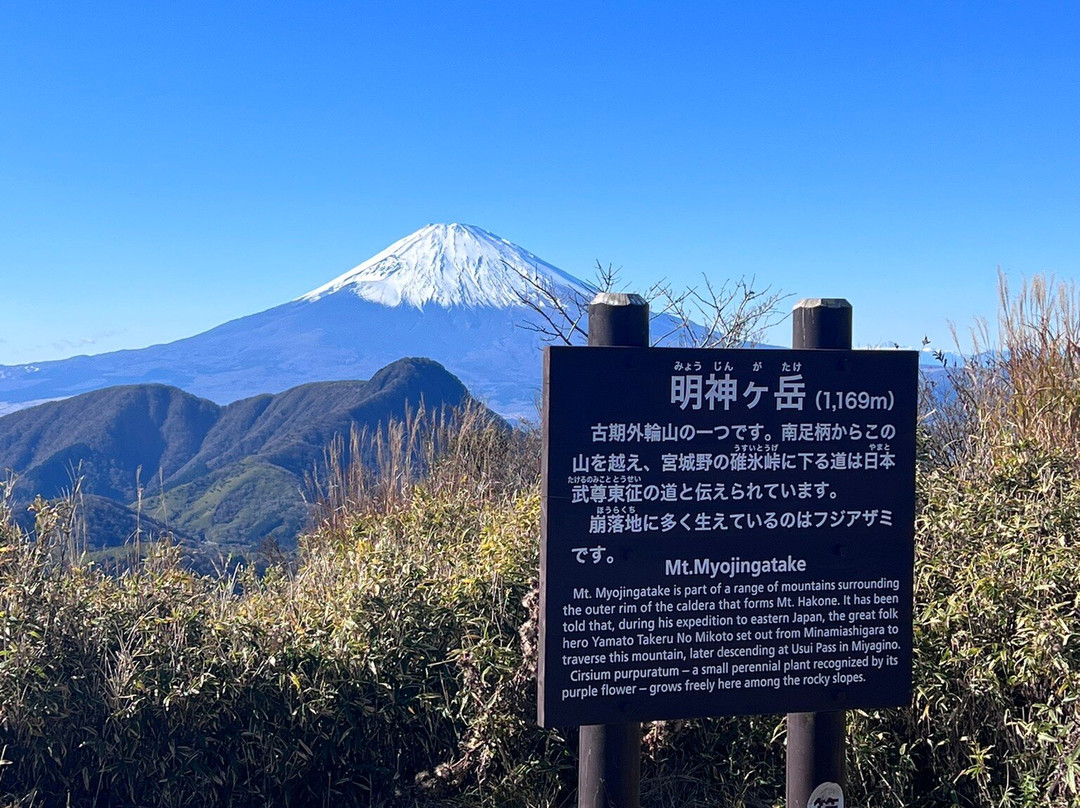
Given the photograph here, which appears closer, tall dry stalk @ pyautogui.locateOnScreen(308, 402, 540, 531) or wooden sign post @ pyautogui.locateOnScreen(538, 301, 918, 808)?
wooden sign post @ pyautogui.locateOnScreen(538, 301, 918, 808)

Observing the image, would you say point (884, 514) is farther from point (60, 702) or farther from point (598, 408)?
point (60, 702)

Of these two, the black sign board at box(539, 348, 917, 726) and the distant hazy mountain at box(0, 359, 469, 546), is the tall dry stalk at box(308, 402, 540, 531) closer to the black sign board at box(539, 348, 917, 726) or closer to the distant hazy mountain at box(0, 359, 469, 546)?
the black sign board at box(539, 348, 917, 726)

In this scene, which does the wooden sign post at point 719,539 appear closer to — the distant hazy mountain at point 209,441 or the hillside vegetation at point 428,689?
the hillside vegetation at point 428,689

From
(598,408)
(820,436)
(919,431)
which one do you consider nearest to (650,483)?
(598,408)

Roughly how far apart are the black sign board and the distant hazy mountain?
24.7 meters

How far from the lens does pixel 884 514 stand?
3197 mm

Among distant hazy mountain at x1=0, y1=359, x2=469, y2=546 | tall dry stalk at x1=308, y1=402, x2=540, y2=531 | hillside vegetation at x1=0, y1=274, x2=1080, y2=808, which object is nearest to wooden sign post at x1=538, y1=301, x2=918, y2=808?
hillside vegetation at x1=0, y1=274, x2=1080, y2=808

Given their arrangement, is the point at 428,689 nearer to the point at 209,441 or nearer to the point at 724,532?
the point at 724,532

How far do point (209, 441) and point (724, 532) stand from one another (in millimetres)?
78252

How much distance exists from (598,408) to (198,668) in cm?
211

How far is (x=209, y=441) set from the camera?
252ft

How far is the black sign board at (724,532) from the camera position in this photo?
2.96 m

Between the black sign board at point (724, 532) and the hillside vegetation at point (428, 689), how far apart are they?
2.43 feet

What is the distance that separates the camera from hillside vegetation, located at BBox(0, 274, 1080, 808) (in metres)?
3.73
